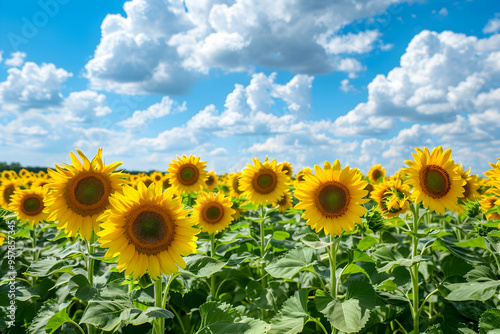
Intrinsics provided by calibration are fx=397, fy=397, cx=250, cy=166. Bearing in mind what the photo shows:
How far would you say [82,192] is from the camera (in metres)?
3.82

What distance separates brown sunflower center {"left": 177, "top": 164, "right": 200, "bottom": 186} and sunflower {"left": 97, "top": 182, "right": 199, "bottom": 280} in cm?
515

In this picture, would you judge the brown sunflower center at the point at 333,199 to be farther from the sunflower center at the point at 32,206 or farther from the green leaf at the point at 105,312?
the sunflower center at the point at 32,206

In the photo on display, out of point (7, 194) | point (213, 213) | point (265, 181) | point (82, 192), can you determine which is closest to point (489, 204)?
point (265, 181)

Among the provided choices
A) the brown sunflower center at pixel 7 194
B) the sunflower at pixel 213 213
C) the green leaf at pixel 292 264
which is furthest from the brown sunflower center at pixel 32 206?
the green leaf at pixel 292 264

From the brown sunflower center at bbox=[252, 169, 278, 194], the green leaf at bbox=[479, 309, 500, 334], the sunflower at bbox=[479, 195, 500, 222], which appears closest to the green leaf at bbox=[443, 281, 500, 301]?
the green leaf at bbox=[479, 309, 500, 334]

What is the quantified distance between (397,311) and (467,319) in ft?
3.89

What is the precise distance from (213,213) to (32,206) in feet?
10.5

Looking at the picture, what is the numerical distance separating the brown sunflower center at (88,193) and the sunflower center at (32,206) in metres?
3.24

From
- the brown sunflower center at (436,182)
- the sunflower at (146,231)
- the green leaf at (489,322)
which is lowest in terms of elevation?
the green leaf at (489,322)

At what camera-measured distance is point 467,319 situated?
16.2ft

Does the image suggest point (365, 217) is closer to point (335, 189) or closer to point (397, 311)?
point (335, 189)

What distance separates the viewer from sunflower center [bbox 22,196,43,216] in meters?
6.57

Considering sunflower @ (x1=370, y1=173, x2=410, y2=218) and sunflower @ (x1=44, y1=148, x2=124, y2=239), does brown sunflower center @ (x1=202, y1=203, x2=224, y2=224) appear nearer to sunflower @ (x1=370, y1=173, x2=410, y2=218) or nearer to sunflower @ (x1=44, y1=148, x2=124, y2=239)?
sunflower @ (x1=44, y1=148, x2=124, y2=239)

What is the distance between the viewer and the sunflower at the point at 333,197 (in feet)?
A: 12.9
